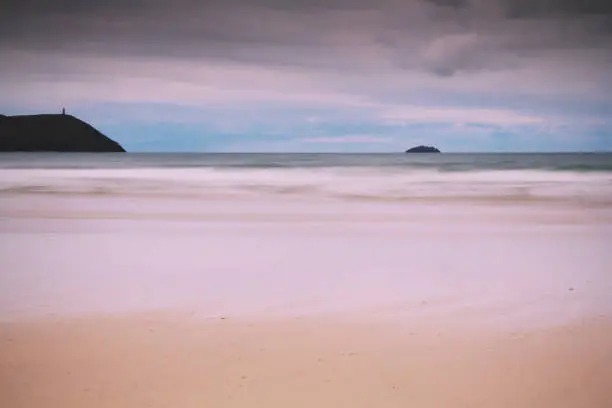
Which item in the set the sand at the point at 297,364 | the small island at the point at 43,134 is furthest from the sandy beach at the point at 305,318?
the small island at the point at 43,134

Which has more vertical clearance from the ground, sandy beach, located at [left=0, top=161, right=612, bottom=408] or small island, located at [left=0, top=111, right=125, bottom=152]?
small island, located at [left=0, top=111, right=125, bottom=152]

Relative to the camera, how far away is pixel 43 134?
56375mm

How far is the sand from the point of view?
2045 millimetres

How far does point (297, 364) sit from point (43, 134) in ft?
197

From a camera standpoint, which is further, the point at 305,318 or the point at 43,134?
the point at 43,134

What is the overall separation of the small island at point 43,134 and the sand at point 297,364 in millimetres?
A: 59174

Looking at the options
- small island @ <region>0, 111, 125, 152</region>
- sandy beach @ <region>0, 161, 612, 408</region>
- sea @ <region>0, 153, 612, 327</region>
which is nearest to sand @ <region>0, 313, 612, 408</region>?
sandy beach @ <region>0, 161, 612, 408</region>

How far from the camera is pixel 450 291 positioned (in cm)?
336

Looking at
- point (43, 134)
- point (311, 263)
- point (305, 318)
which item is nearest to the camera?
point (305, 318)

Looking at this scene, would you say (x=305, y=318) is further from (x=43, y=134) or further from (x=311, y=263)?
(x=43, y=134)

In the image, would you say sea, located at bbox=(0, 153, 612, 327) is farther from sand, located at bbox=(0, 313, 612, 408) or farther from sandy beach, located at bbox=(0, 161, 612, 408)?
sand, located at bbox=(0, 313, 612, 408)

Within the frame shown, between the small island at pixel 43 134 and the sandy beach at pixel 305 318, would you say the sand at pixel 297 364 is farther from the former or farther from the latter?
the small island at pixel 43 134

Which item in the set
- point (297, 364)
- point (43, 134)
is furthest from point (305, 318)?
point (43, 134)

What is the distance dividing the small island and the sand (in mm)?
59174
